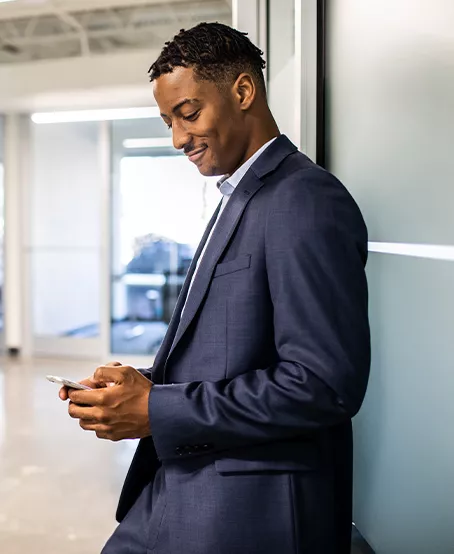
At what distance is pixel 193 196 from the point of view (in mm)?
6641

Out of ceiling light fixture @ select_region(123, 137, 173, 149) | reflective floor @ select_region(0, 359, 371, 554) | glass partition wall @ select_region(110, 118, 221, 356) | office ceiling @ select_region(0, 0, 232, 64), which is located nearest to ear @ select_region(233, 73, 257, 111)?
reflective floor @ select_region(0, 359, 371, 554)

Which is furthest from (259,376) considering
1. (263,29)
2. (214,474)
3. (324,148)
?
(263,29)

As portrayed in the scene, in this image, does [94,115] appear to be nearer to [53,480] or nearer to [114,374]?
[53,480]

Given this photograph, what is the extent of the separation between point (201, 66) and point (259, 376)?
1.80ft

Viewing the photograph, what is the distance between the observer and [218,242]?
1.03 m

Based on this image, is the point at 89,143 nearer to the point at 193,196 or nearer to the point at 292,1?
the point at 193,196

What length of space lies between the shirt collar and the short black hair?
0.42ft

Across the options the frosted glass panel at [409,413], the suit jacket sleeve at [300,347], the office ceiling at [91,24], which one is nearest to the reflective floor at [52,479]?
the frosted glass panel at [409,413]

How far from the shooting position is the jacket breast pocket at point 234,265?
0.98 meters

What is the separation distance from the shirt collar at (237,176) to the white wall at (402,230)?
1.61ft

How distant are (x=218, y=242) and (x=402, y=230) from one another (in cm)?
80

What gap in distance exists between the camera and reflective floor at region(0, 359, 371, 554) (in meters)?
2.78

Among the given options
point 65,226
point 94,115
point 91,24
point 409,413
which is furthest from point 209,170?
point 65,226

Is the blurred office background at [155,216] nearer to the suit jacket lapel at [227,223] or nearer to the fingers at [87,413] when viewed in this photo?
the suit jacket lapel at [227,223]
